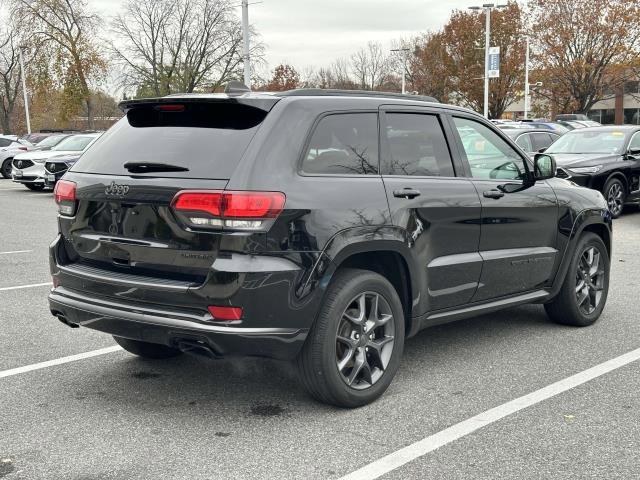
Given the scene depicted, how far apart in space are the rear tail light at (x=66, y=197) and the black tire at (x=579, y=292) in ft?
12.0

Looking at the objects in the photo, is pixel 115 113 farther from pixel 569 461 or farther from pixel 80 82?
pixel 569 461

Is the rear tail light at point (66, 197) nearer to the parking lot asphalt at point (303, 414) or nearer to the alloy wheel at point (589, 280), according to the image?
the parking lot asphalt at point (303, 414)

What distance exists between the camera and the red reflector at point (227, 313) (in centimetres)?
368

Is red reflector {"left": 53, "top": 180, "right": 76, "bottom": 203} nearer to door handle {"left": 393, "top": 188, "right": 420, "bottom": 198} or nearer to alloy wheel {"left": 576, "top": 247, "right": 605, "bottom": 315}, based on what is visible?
door handle {"left": 393, "top": 188, "right": 420, "bottom": 198}

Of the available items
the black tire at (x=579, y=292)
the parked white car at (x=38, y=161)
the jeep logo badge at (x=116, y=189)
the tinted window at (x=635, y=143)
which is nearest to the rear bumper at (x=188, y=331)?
the jeep logo badge at (x=116, y=189)

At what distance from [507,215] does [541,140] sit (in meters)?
12.5

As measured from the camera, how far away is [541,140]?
16969 mm

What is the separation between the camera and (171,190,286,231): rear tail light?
3666mm

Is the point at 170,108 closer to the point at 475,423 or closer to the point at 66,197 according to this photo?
the point at 66,197

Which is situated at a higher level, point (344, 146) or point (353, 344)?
point (344, 146)

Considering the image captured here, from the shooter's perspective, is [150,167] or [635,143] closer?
[150,167]

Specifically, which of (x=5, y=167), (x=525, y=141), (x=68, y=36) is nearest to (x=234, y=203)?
(x=525, y=141)

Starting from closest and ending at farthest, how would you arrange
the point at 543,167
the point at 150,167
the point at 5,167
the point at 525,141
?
the point at 150,167 < the point at 543,167 < the point at 525,141 < the point at 5,167

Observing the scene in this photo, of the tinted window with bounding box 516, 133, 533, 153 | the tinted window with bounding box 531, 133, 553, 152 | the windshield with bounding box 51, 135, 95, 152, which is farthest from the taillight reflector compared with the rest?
the windshield with bounding box 51, 135, 95, 152
